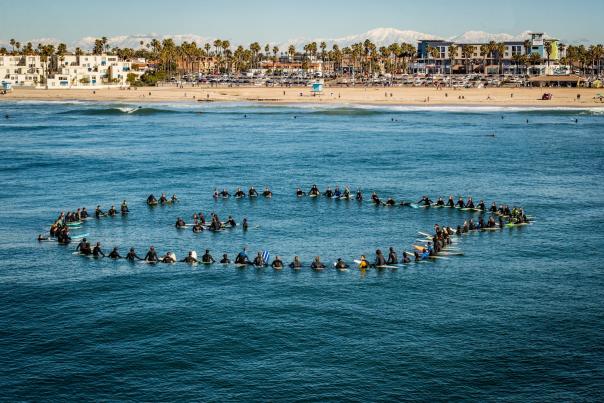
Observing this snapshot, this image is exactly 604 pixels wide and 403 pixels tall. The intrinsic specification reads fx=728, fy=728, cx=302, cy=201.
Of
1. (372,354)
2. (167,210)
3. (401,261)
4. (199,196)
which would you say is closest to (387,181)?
(199,196)

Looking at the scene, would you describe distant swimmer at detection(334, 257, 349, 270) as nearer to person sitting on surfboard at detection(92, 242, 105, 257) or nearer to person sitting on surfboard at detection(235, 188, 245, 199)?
person sitting on surfboard at detection(92, 242, 105, 257)

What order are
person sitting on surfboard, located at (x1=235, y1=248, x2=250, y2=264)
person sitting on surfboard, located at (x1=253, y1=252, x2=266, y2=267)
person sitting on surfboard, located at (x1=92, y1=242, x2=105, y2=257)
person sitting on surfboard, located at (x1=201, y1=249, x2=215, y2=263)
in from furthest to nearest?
person sitting on surfboard, located at (x1=92, y1=242, x2=105, y2=257)
person sitting on surfboard, located at (x1=201, y1=249, x2=215, y2=263)
person sitting on surfboard, located at (x1=235, y1=248, x2=250, y2=264)
person sitting on surfboard, located at (x1=253, y1=252, x2=266, y2=267)

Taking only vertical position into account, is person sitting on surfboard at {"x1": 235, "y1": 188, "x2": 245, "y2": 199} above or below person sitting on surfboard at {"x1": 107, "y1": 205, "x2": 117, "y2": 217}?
above

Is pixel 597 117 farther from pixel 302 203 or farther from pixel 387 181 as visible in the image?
pixel 302 203

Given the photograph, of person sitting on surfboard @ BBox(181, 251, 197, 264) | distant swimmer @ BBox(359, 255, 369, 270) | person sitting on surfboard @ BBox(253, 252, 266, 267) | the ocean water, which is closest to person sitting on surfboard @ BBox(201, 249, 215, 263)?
person sitting on surfboard @ BBox(181, 251, 197, 264)

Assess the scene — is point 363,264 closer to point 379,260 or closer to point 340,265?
point 379,260

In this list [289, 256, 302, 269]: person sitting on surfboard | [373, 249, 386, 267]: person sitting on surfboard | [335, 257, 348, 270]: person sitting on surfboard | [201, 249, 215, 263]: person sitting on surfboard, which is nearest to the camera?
[289, 256, 302, 269]: person sitting on surfboard

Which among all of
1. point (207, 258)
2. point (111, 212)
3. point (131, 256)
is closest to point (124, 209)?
point (111, 212)

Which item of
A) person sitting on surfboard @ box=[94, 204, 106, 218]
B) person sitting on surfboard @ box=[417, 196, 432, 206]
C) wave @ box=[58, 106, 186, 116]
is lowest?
person sitting on surfboard @ box=[94, 204, 106, 218]

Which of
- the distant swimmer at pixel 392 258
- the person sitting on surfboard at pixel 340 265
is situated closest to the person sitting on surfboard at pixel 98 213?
the person sitting on surfboard at pixel 340 265
